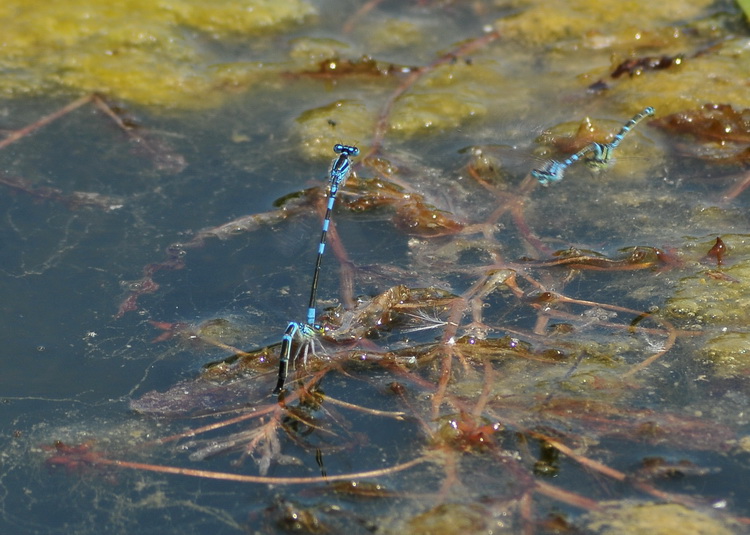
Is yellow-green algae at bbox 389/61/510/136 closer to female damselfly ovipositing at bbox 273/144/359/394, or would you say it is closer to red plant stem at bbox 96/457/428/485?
female damselfly ovipositing at bbox 273/144/359/394

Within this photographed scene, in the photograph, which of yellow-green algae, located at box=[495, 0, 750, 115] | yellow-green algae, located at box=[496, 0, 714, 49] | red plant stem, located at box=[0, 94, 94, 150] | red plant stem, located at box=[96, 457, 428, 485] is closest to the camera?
red plant stem, located at box=[96, 457, 428, 485]

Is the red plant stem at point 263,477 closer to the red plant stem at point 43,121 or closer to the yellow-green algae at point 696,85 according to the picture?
the red plant stem at point 43,121

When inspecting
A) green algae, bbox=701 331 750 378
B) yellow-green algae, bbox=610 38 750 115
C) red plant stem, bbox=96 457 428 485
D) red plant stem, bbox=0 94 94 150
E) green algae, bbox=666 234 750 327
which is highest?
yellow-green algae, bbox=610 38 750 115

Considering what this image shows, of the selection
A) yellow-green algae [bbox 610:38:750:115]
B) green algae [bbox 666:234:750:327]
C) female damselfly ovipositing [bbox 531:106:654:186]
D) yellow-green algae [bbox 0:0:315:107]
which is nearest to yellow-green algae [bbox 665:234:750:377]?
green algae [bbox 666:234:750:327]

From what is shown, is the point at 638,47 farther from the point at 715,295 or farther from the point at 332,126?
the point at 715,295

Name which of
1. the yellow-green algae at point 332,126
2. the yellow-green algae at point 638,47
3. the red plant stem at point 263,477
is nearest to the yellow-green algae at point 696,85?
the yellow-green algae at point 638,47

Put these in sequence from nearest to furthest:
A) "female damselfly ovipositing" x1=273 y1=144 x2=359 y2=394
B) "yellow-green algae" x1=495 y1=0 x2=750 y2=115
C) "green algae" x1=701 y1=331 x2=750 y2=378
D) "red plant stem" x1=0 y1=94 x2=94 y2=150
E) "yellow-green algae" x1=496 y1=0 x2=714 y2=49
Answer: "female damselfly ovipositing" x1=273 y1=144 x2=359 y2=394 → "green algae" x1=701 y1=331 x2=750 y2=378 → "red plant stem" x1=0 y1=94 x2=94 y2=150 → "yellow-green algae" x1=495 y1=0 x2=750 y2=115 → "yellow-green algae" x1=496 y1=0 x2=714 y2=49

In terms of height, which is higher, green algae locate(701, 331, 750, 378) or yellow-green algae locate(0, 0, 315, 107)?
yellow-green algae locate(0, 0, 315, 107)
